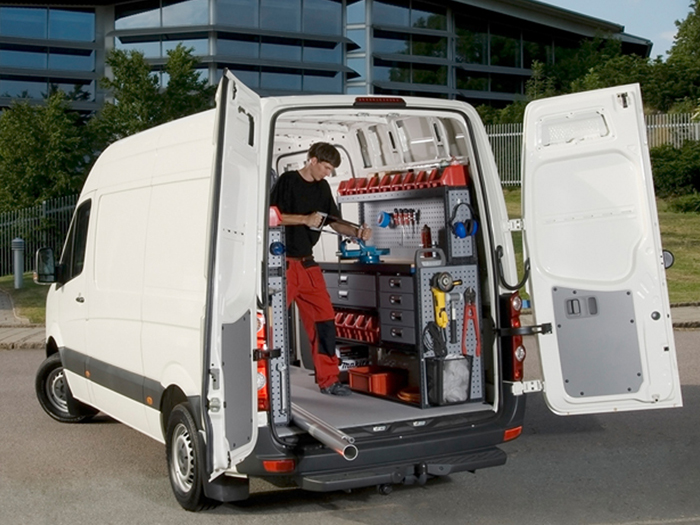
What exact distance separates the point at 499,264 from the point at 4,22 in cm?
3932

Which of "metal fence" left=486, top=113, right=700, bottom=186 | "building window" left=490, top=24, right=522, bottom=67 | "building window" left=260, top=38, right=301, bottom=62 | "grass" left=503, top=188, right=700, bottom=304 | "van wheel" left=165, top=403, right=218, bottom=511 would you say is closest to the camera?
"van wheel" left=165, top=403, right=218, bottom=511

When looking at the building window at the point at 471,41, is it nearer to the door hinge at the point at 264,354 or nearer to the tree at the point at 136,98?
the tree at the point at 136,98

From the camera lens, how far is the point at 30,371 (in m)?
11.5

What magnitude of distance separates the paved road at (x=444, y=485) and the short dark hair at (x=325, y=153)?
2.34m

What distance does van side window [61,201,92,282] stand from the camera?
7711 mm

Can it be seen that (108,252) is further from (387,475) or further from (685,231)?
(685,231)

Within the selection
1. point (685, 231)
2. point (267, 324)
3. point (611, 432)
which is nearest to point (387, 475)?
point (267, 324)

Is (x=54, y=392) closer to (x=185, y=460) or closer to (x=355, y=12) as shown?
(x=185, y=460)

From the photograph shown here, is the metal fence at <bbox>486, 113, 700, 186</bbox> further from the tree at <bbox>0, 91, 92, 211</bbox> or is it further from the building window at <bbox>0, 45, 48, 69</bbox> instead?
the building window at <bbox>0, 45, 48, 69</bbox>

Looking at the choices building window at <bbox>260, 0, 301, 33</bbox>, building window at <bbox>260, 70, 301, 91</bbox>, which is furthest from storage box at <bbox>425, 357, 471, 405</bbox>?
building window at <bbox>260, 0, 301, 33</bbox>

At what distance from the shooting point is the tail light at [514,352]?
6.24m

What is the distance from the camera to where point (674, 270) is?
18.4 m

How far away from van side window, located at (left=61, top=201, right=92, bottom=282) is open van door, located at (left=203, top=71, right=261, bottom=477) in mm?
2701

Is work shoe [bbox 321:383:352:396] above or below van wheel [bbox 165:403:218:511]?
above
